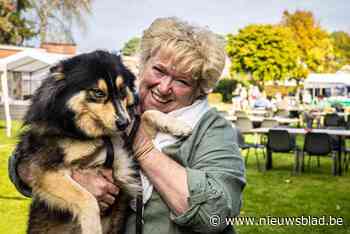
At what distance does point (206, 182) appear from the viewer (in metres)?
1.86

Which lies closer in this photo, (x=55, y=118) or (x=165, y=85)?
(x=55, y=118)

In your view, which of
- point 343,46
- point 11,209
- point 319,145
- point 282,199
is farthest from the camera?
point 343,46

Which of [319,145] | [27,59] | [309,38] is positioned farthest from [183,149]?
[309,38]

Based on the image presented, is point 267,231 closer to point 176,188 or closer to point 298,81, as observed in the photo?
point 176,188

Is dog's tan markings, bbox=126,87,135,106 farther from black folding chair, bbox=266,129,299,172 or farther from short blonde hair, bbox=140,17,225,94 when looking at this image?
black folding chair, bbox=266,129,299,172

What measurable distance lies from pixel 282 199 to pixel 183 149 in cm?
568

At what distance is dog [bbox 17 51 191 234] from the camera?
6.81 feet

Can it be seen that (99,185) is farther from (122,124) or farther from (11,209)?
(11,209)

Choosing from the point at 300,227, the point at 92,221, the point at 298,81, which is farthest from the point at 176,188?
the point at 298,81

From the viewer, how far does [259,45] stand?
114ft

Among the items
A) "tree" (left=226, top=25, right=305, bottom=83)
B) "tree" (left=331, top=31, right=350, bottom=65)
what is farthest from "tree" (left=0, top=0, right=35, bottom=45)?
"tree" (left=331, top=31, right=350, bottom=65)

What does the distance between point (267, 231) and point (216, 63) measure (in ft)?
12.9

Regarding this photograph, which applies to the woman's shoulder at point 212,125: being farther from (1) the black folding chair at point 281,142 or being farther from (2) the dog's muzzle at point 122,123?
(1) the black folding chair at point 281,142

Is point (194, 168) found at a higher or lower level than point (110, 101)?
lower
